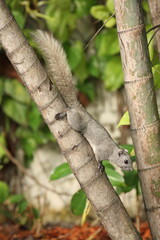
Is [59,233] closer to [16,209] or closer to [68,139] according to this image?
[16,209]

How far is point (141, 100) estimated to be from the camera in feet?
4.44

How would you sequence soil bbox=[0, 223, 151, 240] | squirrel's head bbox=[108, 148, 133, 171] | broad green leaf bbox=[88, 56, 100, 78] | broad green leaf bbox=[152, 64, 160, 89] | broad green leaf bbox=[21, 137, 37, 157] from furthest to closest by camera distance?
broad green leaf bbox=[21, 137, 37, 157] → broad green leaf bbox=[88, 56, 100, 78] → soil bbox=[0, 223, 151, 240] → squirrel's head bbox=[108, 148, 133, 171] → broad green leaf bbox=[152, 64, 160, 89]

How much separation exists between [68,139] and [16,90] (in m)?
1.72

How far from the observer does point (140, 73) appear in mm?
1341

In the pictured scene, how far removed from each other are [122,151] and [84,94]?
132cm

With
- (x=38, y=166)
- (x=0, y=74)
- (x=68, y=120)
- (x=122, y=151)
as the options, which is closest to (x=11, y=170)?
(x=38, y=166)

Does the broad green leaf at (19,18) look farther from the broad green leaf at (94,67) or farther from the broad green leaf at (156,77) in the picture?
the broad green leaf at (156,77)

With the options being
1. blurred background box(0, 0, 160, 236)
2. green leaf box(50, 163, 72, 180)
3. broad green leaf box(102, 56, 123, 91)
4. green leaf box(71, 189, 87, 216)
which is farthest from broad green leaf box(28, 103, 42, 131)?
green leaf box(71, 189, 87, 216)

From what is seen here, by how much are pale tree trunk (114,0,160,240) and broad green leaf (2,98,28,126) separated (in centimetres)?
173

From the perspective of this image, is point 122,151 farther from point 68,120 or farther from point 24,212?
point 24,212

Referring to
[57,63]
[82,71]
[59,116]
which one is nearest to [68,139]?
[59,116]

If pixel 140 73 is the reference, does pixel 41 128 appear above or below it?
below

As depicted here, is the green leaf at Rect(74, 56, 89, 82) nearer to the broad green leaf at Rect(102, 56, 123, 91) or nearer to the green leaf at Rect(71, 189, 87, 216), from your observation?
the broad green leaf at Rect(102, 56, 123, 91)

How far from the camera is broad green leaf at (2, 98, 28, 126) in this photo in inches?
119
